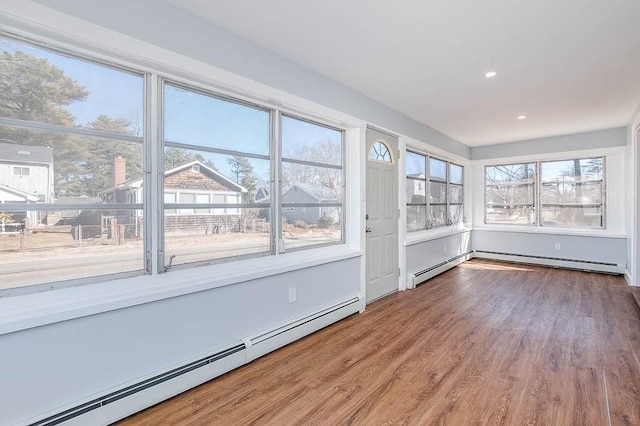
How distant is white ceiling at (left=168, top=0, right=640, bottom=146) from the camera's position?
2.15m

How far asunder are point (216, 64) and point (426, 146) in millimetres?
3797

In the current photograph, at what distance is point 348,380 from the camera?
2.28 metres

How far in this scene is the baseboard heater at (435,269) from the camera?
475cm

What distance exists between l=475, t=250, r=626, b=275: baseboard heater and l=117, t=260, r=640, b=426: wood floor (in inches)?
77.8

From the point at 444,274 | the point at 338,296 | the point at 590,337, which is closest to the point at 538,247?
the point at 444,274

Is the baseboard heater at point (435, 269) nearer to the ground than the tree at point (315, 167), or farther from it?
nearer to the ground

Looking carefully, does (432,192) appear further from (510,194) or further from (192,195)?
(192,195)

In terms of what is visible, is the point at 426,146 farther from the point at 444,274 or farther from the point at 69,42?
the point at 69,42

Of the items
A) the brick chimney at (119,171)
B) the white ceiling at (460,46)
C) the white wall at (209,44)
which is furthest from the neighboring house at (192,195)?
the white ceiling at (460,46)

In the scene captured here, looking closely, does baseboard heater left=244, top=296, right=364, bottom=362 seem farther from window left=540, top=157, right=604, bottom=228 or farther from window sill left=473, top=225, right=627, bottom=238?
window left=540, top=157, right=604, bottom=228

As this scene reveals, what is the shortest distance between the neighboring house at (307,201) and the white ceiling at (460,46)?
1.17 metres

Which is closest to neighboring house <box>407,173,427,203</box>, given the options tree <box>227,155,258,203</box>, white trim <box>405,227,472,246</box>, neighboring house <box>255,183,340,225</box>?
white trim <box>405,227,472,246</box>

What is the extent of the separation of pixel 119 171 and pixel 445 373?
2.67 m

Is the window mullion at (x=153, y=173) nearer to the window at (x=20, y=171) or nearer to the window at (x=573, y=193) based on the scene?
the window at (x=20, y=171)
